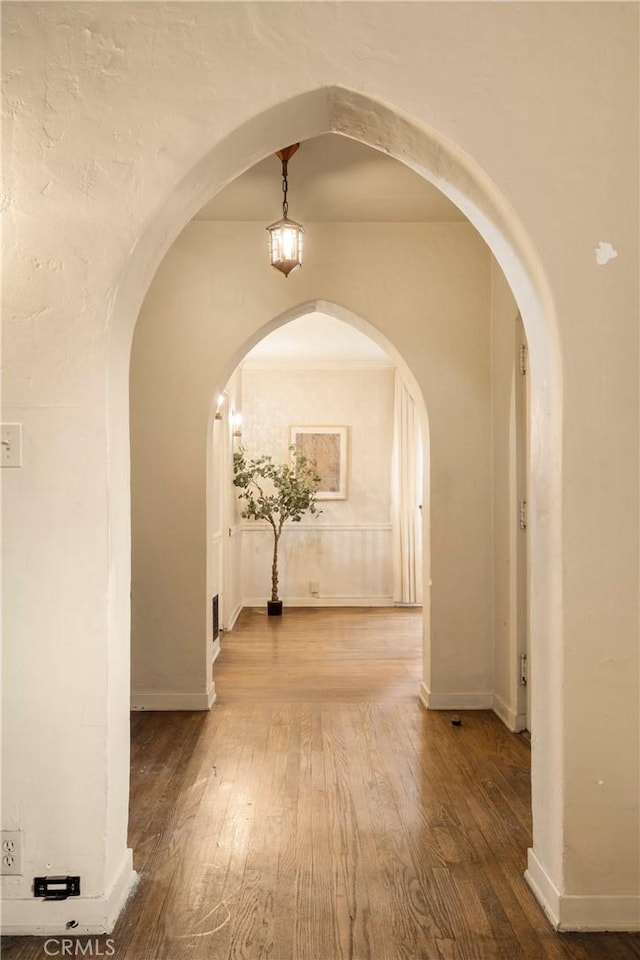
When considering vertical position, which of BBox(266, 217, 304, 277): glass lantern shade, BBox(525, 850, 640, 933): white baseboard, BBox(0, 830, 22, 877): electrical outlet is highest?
BBox(266, 217, 304, 277): glass lantern shade

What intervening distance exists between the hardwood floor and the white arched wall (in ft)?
0.69

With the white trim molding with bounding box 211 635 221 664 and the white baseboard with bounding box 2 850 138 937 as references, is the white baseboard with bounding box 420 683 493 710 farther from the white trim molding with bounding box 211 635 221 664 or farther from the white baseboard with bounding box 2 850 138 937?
the white baseboard with bounding box 2 850 138 937

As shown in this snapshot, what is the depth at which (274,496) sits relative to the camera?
27.0 ft

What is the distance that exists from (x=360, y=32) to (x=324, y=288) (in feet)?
7.04

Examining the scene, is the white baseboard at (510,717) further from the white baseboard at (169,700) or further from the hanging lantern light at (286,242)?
the hanging lantern light at (286,242)

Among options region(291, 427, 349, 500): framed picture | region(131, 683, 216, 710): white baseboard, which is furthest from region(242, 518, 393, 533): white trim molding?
region(131, 683, 216, 710): white baseboard

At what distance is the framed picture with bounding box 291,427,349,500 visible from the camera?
27.8 ft

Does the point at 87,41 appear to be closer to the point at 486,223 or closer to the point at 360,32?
the point at 360,32

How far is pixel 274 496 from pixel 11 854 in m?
6.23

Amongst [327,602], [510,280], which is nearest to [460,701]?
[510,280]

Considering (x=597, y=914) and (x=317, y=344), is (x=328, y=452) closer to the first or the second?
(x=317, y=344)

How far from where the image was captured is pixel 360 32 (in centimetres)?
212

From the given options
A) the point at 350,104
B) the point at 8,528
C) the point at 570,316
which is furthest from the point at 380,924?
the point at 350,104

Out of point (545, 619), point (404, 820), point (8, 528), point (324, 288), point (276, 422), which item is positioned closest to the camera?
point (8, 528)
